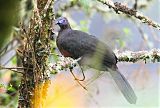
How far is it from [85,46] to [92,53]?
59mm

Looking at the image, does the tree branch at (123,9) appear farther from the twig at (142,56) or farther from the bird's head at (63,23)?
the bird's head at (63,23)

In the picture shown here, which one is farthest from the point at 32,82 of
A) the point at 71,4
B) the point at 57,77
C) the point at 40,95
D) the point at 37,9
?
the point at 71,4

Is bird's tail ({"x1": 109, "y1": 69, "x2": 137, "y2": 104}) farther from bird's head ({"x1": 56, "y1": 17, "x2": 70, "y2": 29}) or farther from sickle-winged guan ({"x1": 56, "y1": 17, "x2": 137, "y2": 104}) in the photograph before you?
bird's head ({"x1": 56, "y1": 17, "x2": 70, "y2": 29})

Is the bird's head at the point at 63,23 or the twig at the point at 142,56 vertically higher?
the bird's head at the point at 63,23

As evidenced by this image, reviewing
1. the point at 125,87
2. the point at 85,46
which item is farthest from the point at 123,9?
the point at 125,87

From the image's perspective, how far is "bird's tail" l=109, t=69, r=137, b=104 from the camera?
5.66 feet

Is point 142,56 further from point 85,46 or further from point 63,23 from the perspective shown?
point 63,23

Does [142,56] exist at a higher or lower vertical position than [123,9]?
lower

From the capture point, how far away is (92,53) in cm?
177

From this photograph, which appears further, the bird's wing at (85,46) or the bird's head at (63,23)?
the bird's head at (63,23)

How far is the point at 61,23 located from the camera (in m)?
1.95

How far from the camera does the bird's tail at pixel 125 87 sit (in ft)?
5.66

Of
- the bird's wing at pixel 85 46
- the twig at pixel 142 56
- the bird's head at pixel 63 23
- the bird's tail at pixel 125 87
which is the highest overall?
the bird's head at pixel 63 23

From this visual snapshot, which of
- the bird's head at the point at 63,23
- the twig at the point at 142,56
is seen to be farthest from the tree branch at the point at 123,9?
the bird's head at the point at 63,23
